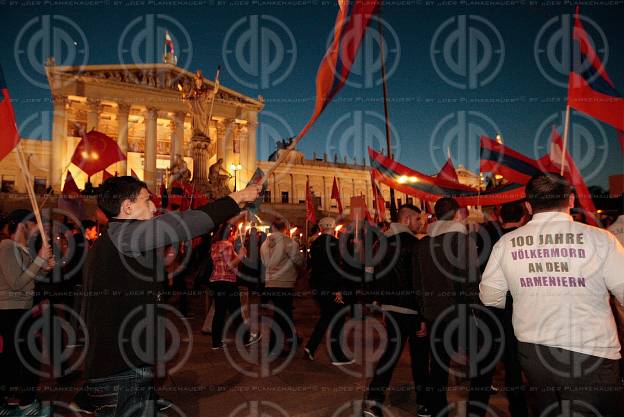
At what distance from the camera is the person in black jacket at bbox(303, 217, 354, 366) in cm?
564

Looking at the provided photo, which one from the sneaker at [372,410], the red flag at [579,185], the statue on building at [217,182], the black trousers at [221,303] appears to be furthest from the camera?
the statue on building at [217,182]

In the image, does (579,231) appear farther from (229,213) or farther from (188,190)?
(188,190)

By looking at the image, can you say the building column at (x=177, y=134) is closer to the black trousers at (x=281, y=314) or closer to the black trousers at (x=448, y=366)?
the black trousers at (x=281, y=314)

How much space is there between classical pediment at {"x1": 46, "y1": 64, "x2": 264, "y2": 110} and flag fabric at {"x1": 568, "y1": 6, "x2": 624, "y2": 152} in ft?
126

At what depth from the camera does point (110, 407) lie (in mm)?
2051

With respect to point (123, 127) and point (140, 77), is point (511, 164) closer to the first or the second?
point (123, 127)

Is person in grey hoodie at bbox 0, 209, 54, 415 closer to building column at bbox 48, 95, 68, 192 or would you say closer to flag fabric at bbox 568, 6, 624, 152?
flag fabric at bbox 568, 6, 624, 152

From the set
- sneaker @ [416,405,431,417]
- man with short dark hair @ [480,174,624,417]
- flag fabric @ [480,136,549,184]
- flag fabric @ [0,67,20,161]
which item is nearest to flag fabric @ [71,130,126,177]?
flag fabric @ [0,67,20,161]

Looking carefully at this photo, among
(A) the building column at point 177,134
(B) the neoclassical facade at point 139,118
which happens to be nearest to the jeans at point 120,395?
(B) the neoclassical facade at point 139,118

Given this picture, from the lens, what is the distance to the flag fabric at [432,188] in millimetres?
8930

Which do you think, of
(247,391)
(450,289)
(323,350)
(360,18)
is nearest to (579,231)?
(450,289)

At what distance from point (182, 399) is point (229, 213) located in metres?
2.94

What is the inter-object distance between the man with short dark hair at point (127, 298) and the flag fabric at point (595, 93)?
14.9 feet

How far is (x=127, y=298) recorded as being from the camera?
6.93ft
